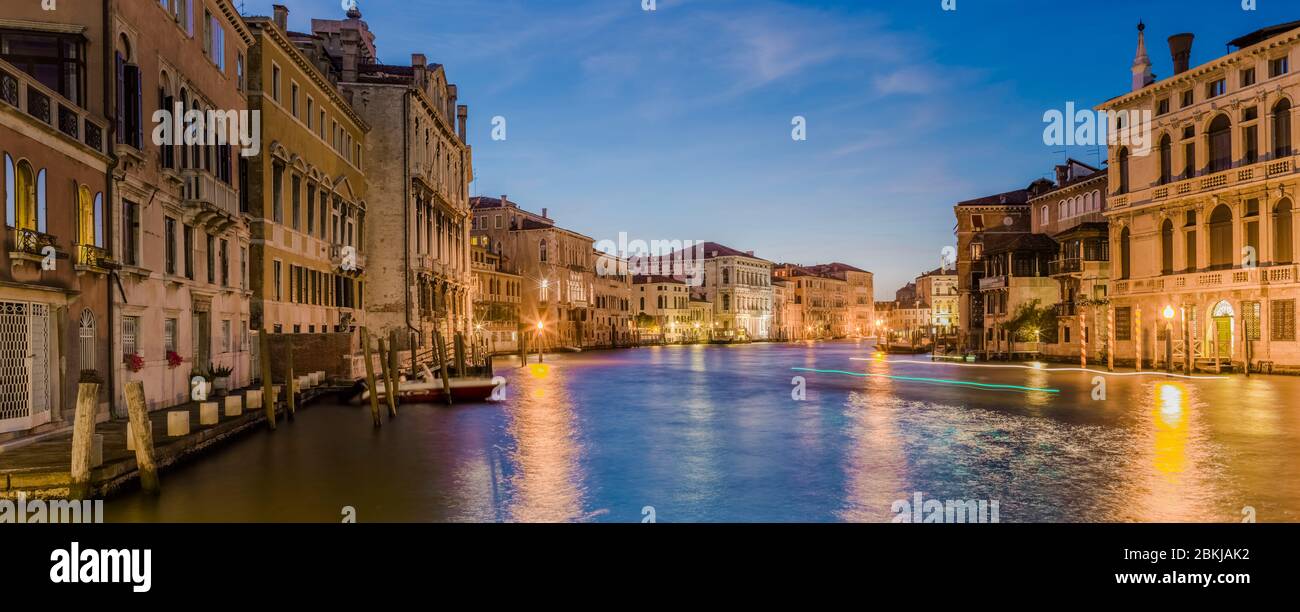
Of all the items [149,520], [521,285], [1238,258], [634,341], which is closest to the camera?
[149,520]

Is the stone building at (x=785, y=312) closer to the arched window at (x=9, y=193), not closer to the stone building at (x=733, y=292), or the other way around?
the stone building at (x=733, y=292)

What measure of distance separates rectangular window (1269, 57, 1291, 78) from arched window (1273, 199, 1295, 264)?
3.99 m

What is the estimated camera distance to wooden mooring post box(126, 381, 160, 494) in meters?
9.87

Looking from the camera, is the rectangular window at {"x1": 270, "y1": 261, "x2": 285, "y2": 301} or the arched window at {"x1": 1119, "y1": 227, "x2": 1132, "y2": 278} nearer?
the rectangular window at {"x1": 270, "y1": 261, "x2": 285, "y2": 301}

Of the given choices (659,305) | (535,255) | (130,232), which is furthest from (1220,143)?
(659,305)

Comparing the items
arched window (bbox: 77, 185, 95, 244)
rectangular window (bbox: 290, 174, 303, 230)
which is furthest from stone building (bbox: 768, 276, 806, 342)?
arched window (bbox: 77, 185, 95, 244)

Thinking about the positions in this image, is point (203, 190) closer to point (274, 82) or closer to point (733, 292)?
point (274, 82)

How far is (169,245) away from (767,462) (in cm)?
1187

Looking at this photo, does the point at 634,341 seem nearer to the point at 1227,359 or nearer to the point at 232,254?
the point at 1227,359

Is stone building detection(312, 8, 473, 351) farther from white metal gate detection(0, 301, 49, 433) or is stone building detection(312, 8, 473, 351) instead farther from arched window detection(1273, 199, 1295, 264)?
arched window detection(1273, 199, 1295, 264)

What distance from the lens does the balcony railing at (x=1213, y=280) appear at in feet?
90.6

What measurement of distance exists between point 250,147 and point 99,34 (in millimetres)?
7638
